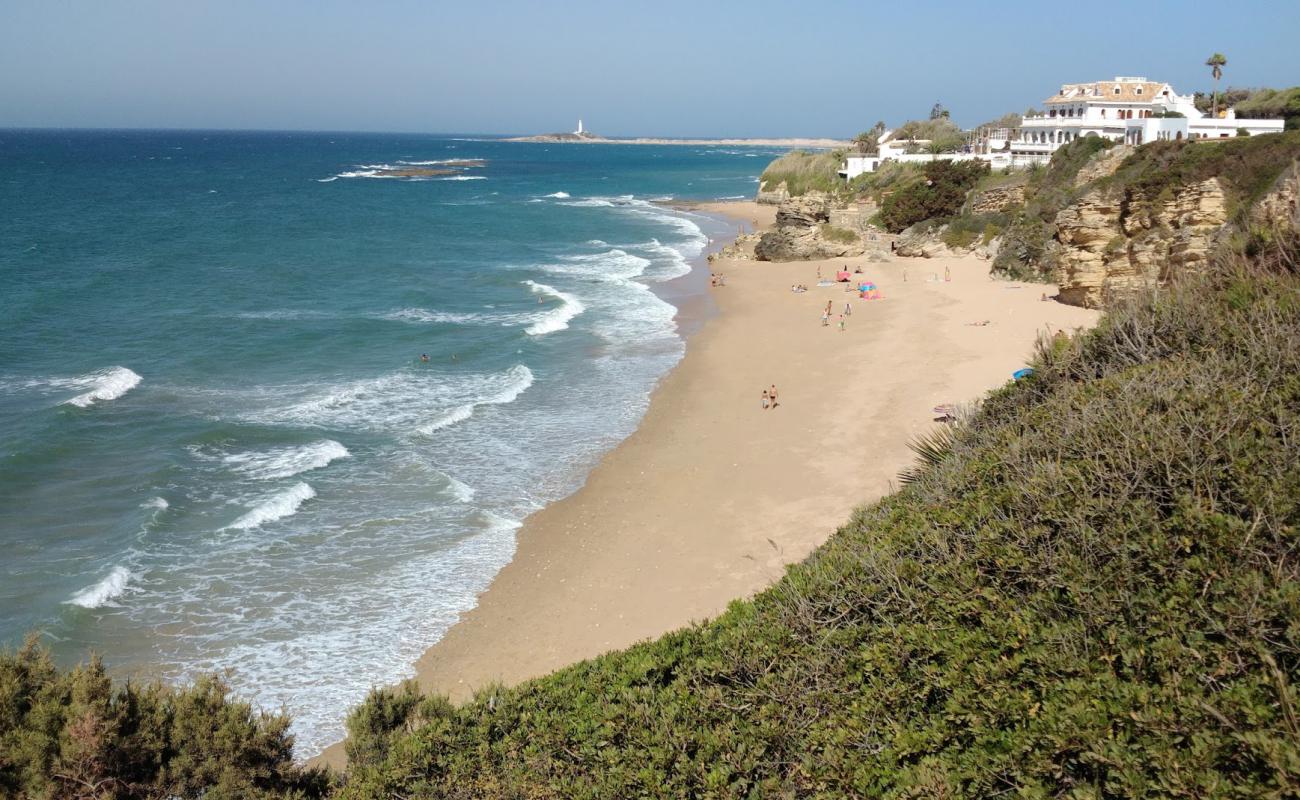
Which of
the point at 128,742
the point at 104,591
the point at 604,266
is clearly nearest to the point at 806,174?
the point at 604,266

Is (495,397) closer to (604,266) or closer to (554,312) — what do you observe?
(554,312)

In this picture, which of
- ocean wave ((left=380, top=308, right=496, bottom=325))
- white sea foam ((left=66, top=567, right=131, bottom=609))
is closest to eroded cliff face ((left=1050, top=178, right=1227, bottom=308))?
ocean wave ((left=380, top=308, right=496, bottom=325))

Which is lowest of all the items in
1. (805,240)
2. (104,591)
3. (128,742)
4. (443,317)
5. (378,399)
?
(104,591)

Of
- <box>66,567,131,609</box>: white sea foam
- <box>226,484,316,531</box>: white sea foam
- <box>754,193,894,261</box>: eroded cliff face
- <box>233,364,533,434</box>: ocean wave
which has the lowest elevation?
<box>66,567,131,609</box>: white sea foam

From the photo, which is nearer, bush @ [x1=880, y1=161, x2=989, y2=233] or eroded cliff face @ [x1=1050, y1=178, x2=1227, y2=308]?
eroded cliff face @ [x1=1050, y1=178, x2=1227, y2=308]

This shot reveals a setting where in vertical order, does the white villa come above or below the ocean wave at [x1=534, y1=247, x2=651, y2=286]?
above

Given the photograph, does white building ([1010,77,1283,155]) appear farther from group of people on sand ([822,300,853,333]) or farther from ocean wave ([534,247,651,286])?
ocean wave ([534,247,651,286])

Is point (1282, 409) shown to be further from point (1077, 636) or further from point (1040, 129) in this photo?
point (1040, 129)
